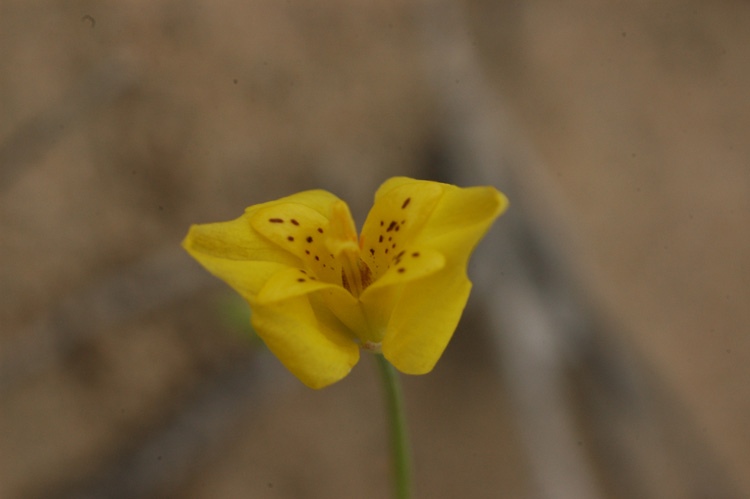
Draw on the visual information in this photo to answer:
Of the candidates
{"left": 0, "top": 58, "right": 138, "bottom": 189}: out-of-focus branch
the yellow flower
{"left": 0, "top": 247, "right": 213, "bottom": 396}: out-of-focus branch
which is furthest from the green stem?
{"left": 0, "top": 58, "right": 138, "bottom": 189}: out-of-focus branch

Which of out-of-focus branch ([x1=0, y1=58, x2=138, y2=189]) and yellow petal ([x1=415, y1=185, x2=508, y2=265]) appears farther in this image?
out-of-focus branch ([x1=0, y1=58, x2=138, y2=189])

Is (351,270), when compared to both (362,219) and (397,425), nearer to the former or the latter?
(397,425)

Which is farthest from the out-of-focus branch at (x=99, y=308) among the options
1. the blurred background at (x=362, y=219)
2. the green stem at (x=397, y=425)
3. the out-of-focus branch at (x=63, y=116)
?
the green stem at (x=397, y=425)

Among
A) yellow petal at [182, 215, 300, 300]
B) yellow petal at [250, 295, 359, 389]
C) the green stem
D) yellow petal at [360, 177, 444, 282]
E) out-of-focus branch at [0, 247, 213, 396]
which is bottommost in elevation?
out-of-focus branch at [0, 247, 213, 396]

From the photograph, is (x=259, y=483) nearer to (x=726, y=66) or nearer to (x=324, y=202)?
(x=324, y=202)

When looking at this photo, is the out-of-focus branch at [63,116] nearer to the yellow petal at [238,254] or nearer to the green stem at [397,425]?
the yellow petal at [238,254]

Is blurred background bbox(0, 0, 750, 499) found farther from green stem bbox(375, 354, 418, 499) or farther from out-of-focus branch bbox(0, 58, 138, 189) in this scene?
green stem bbox(375, 354, 418, 499)

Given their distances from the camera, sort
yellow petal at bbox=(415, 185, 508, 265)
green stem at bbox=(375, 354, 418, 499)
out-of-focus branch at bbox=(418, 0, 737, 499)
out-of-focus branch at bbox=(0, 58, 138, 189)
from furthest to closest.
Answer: out-of-focus branch at bbox=(418, 0, 737, 499) < out-of-focus branch at bbox=(0, 58, 138, 189) < green stem at bbox=(375, 354, 418, 499) < yellow petal at bbox=(415, 185, 508, 265)

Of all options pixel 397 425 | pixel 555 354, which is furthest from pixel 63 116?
pixel 555 354
